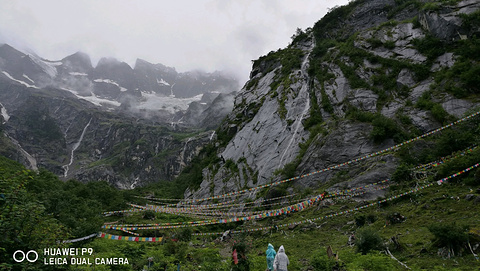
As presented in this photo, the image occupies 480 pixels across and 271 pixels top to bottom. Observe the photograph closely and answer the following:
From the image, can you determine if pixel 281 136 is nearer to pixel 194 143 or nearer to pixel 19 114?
pixel 194 143

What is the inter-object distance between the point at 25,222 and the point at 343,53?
1668 inches

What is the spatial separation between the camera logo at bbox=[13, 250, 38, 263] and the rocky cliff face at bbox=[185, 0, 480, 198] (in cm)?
1956

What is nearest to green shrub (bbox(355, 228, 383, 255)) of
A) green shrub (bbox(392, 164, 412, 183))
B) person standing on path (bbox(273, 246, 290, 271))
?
person standing on path (bbox(273, 246, 290, 271))

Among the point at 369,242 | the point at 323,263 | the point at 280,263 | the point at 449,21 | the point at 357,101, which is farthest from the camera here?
the point at 357,101

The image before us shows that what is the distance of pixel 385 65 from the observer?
34.7 meters

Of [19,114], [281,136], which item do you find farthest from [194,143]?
[19,114]

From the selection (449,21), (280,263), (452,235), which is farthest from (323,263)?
(449,21)

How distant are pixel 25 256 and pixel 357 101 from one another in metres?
32.6

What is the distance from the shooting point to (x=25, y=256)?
20.5 ft

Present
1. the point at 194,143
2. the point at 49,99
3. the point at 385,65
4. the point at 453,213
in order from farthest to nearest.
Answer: the point at 49,99
the point at 194,143
the point at 385,65
the point at 453,213

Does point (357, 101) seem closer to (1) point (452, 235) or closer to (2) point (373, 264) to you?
(1) point (452, 235)

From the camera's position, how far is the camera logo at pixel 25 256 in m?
6.17

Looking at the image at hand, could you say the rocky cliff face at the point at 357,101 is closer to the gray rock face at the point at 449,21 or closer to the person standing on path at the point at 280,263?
the gray rock face at the point at 449,21

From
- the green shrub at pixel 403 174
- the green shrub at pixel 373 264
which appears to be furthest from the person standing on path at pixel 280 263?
the green shrub at pixel 403 174
